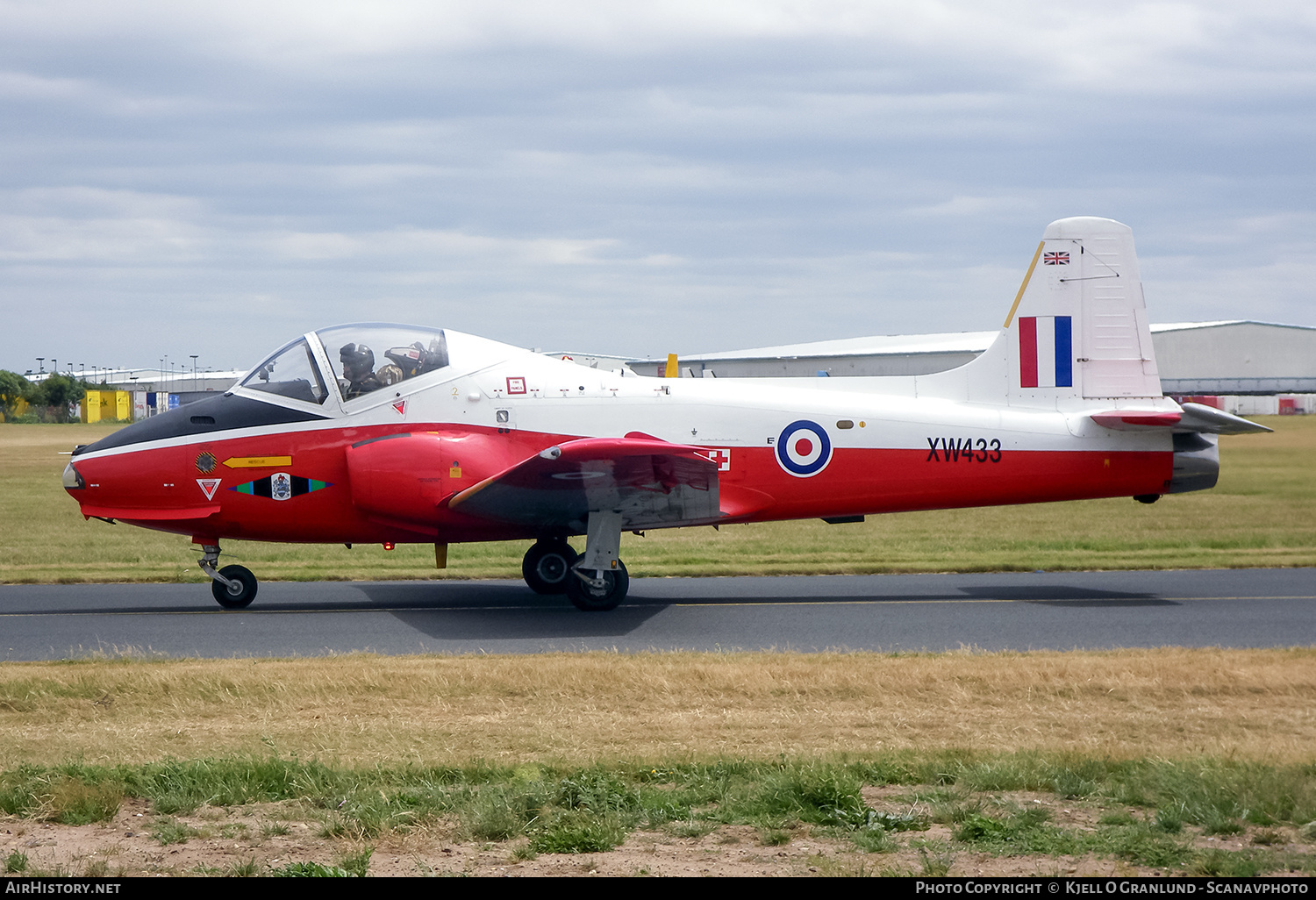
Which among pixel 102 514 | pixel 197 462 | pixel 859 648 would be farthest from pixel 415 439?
pixel 859 648

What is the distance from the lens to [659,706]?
24.8 feet

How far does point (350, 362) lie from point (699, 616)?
4.64m

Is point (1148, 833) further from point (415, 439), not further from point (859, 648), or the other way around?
point (415, 439)

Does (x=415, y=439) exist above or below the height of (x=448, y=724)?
above

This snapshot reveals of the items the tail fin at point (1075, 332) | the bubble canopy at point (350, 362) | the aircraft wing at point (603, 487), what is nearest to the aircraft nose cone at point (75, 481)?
the bubble canopy at point (350, 362)

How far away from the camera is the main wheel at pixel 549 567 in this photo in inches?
514

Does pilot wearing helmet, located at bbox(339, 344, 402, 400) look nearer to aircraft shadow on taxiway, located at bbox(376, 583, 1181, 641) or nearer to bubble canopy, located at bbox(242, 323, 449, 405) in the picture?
bubble canopy, located at bbox(242, 323, 449, 405)

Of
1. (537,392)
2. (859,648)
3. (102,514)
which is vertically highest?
(537,392)

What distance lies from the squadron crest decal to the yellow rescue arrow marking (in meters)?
0.11

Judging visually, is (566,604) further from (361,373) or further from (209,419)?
(209,419)

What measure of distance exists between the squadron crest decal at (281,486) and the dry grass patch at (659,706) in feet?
10.3

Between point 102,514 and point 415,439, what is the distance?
344cm

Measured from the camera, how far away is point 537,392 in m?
12.4
